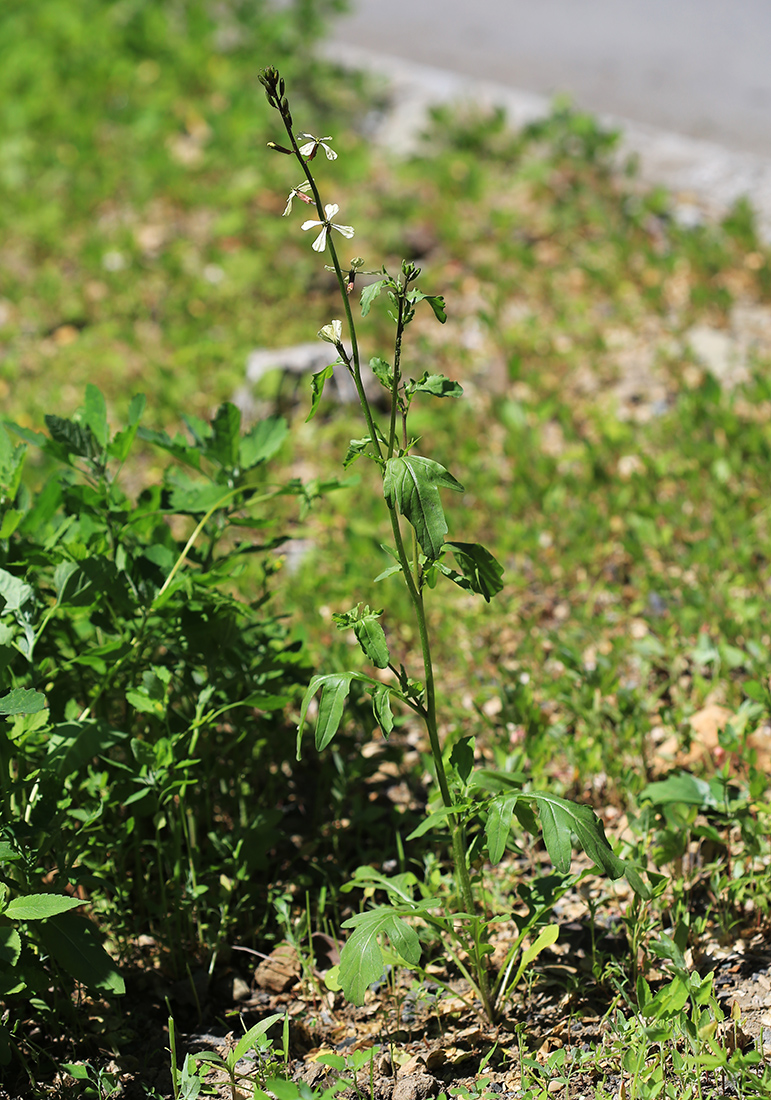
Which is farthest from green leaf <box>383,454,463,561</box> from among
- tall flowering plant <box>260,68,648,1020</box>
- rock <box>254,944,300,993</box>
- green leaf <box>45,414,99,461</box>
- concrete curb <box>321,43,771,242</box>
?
concrete curb <box>321,43,771,242</box>

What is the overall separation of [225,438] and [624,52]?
5462 mm

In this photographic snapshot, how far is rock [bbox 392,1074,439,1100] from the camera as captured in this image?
1812 millimetres

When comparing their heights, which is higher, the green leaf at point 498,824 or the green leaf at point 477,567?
the green leaf at point 477,567

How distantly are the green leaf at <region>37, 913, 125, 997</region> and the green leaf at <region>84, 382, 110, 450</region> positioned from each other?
1.03 m

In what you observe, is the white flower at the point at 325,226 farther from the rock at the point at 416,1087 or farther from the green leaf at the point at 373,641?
the rock at the point at 416,1087

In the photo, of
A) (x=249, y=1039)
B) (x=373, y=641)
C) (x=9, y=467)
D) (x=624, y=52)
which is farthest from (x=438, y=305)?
(x=624, y=52)

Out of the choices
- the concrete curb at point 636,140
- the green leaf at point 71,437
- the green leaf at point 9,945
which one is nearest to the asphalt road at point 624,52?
the concrete curb at point 636,140

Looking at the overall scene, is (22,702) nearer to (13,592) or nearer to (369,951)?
(13,592)

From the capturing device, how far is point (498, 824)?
171cm

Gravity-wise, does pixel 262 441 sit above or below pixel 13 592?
above

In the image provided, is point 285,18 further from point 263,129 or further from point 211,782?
point 211,782

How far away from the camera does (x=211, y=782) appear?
2443mm

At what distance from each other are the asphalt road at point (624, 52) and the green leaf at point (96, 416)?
168 inches

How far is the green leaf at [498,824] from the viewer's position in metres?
1.67
